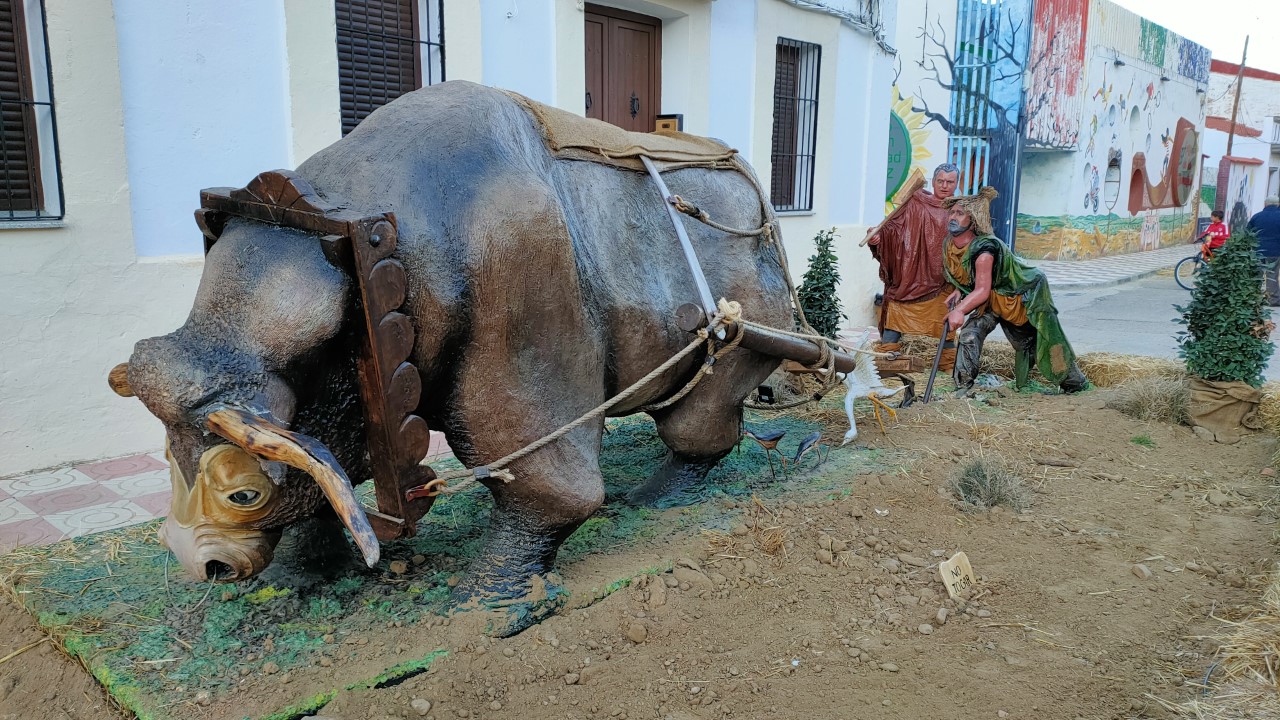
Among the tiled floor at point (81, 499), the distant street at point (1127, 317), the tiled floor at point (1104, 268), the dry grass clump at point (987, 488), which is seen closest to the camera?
the tiled floor at point (81, 499)

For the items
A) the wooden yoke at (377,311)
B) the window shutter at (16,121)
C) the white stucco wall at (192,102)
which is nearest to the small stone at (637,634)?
the wooden yoke at (377,311)

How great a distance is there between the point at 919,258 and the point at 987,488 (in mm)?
3316

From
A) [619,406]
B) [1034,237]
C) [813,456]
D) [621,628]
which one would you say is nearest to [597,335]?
[619,406]

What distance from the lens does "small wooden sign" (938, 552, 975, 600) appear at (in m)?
3.31

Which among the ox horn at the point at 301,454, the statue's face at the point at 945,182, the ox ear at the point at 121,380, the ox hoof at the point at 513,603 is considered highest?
the statue's face at the point at 945,182

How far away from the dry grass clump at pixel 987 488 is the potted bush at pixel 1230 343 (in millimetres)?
2133

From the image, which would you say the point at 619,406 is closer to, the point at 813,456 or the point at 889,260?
the point at 813,456

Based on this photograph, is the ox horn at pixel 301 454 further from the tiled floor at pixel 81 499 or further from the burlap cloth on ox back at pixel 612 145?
the tiled floor at pixel 81 499

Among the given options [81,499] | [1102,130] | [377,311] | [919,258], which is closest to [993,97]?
[1102,130]

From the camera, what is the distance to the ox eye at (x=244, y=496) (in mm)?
2348

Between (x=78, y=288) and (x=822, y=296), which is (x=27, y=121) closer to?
(x=78, y=288)

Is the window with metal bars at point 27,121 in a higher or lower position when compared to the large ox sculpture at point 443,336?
higher

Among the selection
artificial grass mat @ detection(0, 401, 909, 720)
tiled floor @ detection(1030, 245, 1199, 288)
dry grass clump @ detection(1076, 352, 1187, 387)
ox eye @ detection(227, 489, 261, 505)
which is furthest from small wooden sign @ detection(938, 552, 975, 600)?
tiled floor @ detection(1030, 245, 1199, 288)

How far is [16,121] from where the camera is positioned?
15.2 ft
